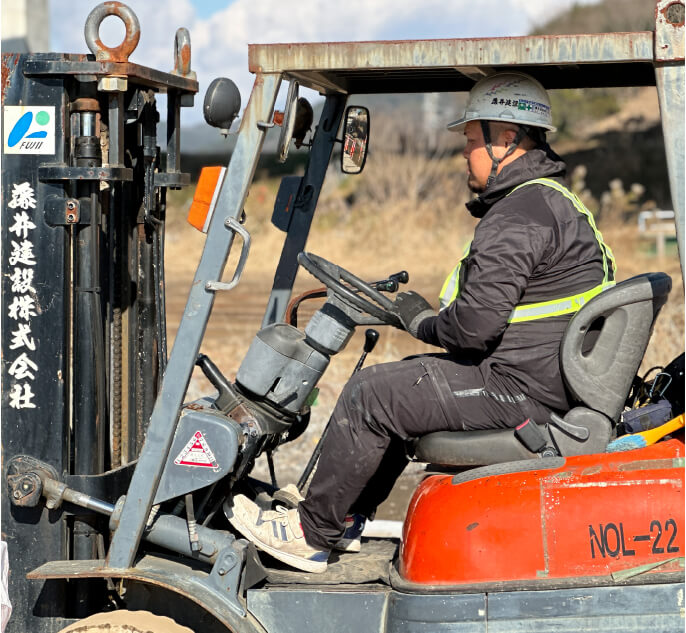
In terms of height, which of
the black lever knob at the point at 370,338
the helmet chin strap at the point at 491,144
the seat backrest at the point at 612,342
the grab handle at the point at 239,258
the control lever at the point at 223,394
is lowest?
the control lever at the point at 223,394

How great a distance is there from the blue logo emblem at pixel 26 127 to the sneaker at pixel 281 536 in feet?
5.08

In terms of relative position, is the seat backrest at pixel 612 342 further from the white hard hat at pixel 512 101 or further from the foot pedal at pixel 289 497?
the foot pedal at pixel 289 497

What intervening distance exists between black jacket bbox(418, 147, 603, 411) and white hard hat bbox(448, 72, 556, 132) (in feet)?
0.47

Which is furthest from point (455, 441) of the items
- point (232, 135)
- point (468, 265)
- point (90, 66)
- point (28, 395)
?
point (90, 66)

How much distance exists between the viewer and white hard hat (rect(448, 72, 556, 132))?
3670 millimetres

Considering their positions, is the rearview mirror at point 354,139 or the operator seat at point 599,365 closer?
the operator seat at point 599,365

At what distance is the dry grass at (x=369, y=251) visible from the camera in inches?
385

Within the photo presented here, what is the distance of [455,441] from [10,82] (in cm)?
205

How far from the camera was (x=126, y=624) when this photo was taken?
3.47 m

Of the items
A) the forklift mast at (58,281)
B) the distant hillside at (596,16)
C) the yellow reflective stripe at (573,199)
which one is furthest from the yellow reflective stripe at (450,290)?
the distant hillside at (596,16)

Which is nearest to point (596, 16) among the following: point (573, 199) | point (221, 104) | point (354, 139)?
point (354, 139)

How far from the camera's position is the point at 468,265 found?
3477mm

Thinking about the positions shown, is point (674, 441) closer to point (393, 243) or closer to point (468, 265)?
point (468, 265)

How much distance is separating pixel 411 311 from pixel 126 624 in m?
1.46
